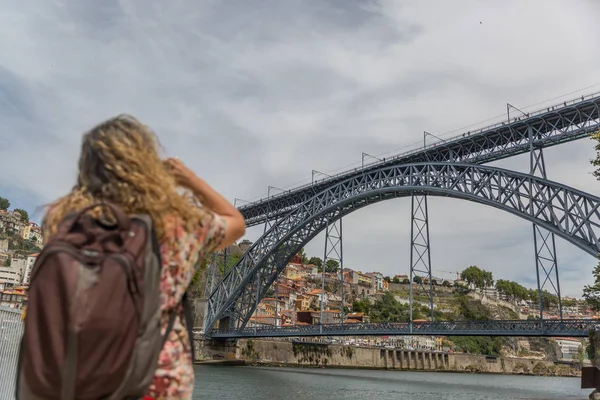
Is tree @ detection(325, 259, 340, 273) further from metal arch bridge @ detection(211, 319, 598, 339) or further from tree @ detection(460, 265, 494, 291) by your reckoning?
metal arch bridge @ detection(211, 319, 598, 339)

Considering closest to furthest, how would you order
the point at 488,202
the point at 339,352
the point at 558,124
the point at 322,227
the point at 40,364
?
the point at 40,364, the point at 558,124, the point at 488,202, the point at 322,227, the point at 339,352

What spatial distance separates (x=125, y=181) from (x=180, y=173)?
0.16 meters

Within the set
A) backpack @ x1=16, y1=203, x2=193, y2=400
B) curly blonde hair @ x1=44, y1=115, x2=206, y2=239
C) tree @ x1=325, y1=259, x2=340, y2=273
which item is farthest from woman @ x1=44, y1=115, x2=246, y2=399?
tree @ x1=325, y1=259, x2=340, y2=273

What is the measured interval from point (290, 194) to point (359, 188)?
5.32 metres

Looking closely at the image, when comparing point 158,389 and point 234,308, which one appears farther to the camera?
point 234,308

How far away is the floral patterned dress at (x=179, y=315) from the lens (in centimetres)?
113

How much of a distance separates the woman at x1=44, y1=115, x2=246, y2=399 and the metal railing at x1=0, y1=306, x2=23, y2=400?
3.50 meters

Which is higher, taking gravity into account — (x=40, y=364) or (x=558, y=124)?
(x=558, y=124)

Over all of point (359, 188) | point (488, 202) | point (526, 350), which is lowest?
point (526, 350)

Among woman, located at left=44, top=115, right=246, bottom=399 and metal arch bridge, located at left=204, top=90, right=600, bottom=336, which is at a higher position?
metal arch bridge, located at left=204, top=90, right=600, bottom=336

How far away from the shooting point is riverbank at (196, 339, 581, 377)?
3722cm

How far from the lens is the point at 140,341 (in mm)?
999

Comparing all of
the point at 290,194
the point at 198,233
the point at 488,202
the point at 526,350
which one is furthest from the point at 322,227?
the point at 526,350

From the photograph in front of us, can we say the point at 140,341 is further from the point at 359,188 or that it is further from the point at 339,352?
the point at 339,352
